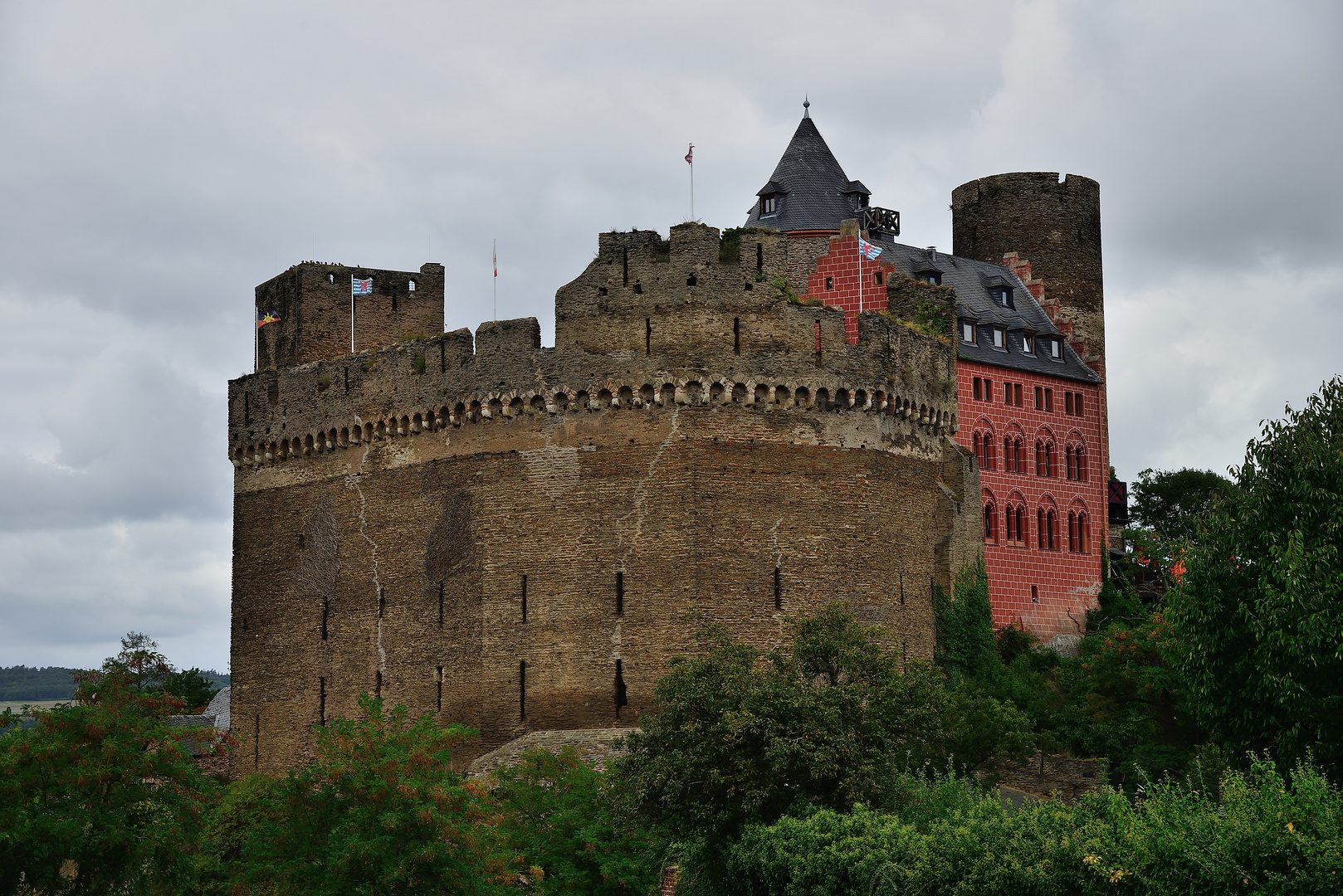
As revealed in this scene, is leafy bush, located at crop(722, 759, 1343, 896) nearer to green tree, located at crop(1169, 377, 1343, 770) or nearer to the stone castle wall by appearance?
green tree, located at crop(1169, 377, 1343, 770)

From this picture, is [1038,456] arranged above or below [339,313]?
below

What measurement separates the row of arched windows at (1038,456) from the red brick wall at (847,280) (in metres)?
15.2

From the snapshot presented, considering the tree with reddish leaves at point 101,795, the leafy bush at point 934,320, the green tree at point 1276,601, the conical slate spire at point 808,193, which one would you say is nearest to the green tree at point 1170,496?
the conical slate spire at point 808,193

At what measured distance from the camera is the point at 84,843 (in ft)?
119

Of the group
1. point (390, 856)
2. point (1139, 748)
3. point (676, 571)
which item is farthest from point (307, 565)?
point (1139, 748)

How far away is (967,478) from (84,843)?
32.3 metres

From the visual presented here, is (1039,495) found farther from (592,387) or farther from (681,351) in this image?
(592,387)

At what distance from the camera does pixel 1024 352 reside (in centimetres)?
7488

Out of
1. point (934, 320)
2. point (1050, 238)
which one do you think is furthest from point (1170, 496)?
point (934, 320)

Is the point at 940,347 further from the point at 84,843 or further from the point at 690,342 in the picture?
the point at 84,843

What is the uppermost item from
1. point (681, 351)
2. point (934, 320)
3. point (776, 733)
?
point (934, 320)

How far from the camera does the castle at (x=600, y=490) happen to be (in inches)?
1903

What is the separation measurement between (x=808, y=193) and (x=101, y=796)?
44812 mm

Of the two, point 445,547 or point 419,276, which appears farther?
point 419,276
